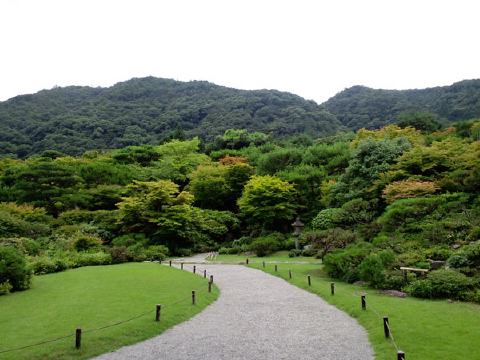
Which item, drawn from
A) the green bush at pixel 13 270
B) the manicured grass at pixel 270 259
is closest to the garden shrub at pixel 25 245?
the green bush at pixel 13 270

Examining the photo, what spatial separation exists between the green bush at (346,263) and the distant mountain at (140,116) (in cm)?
5185

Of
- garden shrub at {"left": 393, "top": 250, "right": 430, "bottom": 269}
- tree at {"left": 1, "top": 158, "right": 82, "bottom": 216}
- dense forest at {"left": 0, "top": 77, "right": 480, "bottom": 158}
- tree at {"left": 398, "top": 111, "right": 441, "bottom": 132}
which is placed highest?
dense forest at {"left": 0, "top": 77, "right": 480, "bottom": 158}

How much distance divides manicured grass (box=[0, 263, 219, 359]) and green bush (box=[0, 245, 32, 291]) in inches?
21.3

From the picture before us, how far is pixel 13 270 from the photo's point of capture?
16219mm

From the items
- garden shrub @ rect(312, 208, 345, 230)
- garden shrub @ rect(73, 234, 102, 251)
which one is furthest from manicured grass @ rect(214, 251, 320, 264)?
garden shrub @ rect(73, 234, 102, 251)

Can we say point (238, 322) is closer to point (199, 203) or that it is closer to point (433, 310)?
point (433, 310)

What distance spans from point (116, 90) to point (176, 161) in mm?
63077

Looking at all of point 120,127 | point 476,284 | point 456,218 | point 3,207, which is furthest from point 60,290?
point 120,127

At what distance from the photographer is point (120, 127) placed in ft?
273

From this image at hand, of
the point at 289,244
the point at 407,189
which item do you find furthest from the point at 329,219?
the point at 407,189

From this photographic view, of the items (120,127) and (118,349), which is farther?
(120,127)

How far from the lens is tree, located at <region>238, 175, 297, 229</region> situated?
117 feet

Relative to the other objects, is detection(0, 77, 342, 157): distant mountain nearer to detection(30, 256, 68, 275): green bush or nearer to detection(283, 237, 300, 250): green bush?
detection(283, 237, 300, 250): green bush

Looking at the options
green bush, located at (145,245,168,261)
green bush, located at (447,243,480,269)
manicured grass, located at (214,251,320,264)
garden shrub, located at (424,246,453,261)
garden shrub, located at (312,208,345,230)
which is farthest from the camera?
green bush, located at (145,245,168,261)
